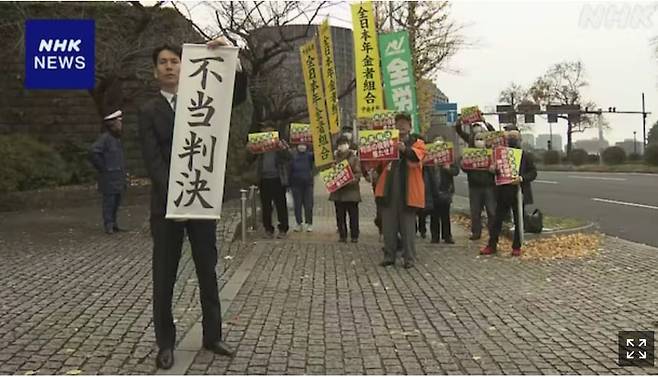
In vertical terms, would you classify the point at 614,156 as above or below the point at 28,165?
below

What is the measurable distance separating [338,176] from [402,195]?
7.10 feet

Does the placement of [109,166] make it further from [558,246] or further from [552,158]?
[552,158]

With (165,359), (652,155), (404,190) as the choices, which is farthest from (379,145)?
(652,155)

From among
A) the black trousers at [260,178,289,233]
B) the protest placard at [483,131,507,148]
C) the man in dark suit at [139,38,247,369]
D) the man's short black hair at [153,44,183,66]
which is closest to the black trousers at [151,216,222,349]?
the man in dark suit at [139,38,247,369]

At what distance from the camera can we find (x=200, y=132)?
14.5 feet

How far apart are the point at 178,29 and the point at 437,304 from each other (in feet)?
36.6

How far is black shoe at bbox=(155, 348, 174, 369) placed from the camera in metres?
4.33

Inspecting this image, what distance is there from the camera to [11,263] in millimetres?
7926

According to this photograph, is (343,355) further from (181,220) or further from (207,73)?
(207,73)

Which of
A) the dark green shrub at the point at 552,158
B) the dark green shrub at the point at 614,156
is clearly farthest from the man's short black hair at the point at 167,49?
the dark green shrub at the point at 552,158

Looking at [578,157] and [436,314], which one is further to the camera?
[578,157]

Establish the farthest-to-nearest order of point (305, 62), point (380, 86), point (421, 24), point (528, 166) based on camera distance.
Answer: point (421, 24) → point (305, 62) → point (380, 86) → point (528, 166)

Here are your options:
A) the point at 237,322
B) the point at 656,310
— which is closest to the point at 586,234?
the point at 656,310

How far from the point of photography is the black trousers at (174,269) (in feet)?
14.7
